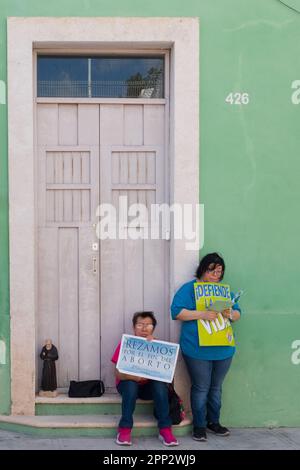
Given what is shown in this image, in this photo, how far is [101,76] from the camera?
6367mm

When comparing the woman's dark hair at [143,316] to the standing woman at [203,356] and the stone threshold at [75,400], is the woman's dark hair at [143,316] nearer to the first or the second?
the standing woman at [203,356]

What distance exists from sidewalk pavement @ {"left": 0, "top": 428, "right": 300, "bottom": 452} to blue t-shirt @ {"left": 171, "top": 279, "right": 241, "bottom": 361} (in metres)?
0.66

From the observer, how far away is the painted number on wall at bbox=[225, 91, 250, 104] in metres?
6.12

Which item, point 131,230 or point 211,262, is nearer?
point 211,262

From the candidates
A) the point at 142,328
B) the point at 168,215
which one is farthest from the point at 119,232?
the point at 142,328

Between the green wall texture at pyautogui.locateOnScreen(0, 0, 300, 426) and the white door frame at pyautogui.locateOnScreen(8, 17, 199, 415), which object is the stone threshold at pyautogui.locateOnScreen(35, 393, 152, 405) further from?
the green wall texture at pyautogui.locateOnScreen(0, 0, 300, 426)

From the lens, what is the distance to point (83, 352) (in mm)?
6320

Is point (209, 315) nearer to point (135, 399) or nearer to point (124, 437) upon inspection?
point (135, 399)

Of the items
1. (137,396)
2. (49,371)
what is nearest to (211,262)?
(137,396)

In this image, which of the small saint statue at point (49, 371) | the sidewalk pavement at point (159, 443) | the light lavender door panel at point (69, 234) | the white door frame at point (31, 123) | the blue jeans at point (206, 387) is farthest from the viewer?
the light lavender door panel at point (69, 234)

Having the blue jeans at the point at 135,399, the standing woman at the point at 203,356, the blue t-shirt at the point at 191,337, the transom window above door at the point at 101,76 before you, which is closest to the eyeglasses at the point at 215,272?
the standing woman at the point at 203,356

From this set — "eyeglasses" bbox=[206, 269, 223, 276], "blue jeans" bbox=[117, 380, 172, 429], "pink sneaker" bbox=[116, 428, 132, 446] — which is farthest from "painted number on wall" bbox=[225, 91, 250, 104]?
"pink sneaker" bbox=[116, 428, 132, 446]

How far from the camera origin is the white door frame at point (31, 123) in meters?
6.03

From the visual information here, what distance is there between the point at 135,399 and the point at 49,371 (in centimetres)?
84
